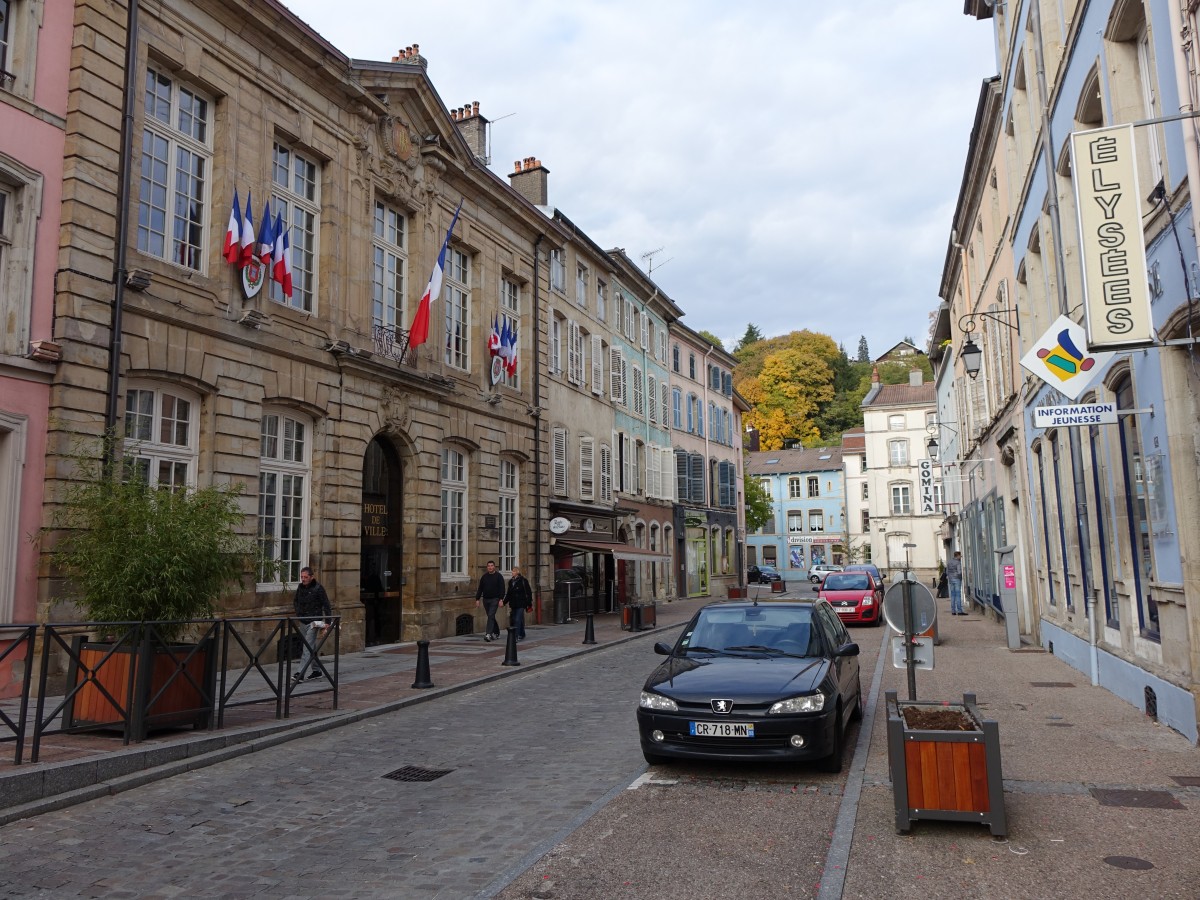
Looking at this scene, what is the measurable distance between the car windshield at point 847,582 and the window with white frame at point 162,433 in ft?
53.1

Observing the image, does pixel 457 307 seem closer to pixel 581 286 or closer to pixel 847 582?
pixel 581 286

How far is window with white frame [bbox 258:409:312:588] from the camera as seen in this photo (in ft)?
49.0

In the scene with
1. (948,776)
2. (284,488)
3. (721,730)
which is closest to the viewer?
(948,776)

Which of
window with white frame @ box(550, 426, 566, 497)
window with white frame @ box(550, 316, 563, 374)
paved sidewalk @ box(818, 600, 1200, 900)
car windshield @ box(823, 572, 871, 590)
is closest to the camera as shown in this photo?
paved sidewalk @ box(818, 600, 1200, 900)

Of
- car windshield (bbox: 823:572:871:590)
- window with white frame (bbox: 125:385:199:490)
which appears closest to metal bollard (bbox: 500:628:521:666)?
window with white frame (bbox: 125:385:199:490)

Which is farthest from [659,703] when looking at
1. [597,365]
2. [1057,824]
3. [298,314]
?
[597,365]

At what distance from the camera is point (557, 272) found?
27016 millimetres

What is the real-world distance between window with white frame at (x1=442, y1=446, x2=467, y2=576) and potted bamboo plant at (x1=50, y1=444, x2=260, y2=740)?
11167mm

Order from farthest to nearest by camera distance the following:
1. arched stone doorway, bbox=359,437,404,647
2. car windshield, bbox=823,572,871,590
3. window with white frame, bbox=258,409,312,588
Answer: car windshield, bbox=823,572,871,590 → arched stone doorway, bbox=359,437,404,647 → window with white frame, bbox=258,409,312,588

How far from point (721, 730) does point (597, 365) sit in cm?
2360

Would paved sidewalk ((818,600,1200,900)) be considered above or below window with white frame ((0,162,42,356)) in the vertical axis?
below

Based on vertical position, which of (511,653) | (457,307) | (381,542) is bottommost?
(511,653)

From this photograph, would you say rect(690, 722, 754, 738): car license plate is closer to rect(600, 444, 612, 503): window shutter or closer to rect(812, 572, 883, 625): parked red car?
rect(812, 572, 883, 625): parked red car

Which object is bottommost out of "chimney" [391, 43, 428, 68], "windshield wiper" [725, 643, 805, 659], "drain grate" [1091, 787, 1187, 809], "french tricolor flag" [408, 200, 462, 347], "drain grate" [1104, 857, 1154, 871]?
"drain grate" [1091, 787, 1187, 809]
